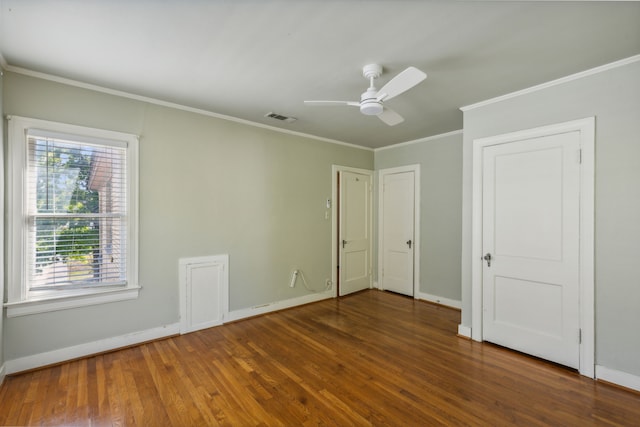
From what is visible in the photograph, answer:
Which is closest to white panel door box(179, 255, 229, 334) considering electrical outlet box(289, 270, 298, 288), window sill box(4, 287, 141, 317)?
window sill box(4, 287, 141, 317)

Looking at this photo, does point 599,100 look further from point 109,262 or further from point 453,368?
point 109,262

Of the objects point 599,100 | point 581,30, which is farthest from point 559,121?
point 581,30

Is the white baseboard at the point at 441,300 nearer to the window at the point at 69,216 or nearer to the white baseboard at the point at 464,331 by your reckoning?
the white baseboard at the point at 464,331

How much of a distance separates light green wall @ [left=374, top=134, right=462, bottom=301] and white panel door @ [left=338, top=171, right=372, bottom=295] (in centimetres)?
95

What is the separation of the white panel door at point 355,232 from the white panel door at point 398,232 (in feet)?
0.92

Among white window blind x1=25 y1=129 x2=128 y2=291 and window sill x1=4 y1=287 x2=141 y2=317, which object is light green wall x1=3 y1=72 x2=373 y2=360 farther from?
white window blind x1=25 y1=129 x2=128 y2=291

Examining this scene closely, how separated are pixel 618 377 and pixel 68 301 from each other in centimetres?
466

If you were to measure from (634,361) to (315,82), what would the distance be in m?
3.39

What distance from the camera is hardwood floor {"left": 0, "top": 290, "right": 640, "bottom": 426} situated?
199 centimetres

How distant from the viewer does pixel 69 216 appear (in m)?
2.67

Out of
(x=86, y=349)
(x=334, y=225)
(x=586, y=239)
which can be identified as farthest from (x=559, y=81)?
(x=86, y=349)

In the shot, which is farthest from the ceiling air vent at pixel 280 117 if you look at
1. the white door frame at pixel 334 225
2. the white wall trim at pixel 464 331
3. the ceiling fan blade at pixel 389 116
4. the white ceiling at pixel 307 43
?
the white wall trim at pixel 464 331

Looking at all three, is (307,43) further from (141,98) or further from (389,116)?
(141,98)

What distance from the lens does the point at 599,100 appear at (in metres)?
2.43
